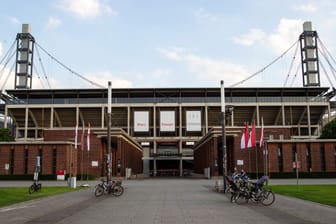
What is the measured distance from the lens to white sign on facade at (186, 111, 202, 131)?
10575 centimetres

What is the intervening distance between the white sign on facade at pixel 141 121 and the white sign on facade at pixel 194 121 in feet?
36.3

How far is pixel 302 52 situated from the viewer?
133125 millimetres

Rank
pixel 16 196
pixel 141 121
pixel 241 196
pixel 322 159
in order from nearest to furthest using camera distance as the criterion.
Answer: pixel 241 196, pixel 16 196, pixel 322 159, pixel 141 121

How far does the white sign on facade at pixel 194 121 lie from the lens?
4163 inches

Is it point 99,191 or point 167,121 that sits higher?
point 167,121

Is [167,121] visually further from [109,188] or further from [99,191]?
[99,191]

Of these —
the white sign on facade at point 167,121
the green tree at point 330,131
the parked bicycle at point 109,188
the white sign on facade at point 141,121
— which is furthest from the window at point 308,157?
the white sign on facade at point 141,121

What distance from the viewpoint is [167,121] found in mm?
106438

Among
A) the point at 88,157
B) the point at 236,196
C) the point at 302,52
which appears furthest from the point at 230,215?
the point at 302,52

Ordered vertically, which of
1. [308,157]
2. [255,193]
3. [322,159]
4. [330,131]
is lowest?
[255,193]

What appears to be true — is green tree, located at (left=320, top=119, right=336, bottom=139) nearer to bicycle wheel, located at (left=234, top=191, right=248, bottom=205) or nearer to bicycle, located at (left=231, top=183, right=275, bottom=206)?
bicycle, located at (left=231, top=183, right=275, bottom=206)

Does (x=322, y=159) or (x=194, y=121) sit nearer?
(x=322, y=159)

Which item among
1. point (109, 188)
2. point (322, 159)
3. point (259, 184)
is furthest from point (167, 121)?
point (259, 184)

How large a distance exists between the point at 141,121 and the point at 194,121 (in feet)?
45.9
